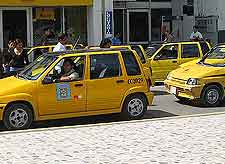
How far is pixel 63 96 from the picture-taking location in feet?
35.7

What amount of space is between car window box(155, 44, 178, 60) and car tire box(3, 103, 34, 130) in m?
8.66

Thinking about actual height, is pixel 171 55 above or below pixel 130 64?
above

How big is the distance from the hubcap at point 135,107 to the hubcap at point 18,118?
2312 millimetres

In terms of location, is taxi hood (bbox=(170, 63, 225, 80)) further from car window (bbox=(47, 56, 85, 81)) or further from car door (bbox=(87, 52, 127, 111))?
car window (bbox=(47, 56, 85, 81))

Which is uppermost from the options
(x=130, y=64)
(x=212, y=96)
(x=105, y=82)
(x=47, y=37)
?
(x=47, y=37)

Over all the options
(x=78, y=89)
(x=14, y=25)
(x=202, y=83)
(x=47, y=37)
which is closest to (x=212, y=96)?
(x=202, y=83)

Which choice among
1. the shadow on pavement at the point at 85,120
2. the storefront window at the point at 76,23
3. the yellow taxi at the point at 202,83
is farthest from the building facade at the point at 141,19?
the shadow on pavement at the point at 85,120

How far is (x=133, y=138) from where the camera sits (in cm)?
876

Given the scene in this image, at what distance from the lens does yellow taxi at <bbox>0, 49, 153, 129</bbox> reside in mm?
10531

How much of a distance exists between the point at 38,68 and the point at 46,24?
13.6 m

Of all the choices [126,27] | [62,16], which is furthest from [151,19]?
[62,16]

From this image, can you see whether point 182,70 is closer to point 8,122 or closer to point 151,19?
point 8,122

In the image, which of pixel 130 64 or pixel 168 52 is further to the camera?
pixel 168 52

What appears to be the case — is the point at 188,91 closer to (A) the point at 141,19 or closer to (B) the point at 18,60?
(B) the point at 18,60
